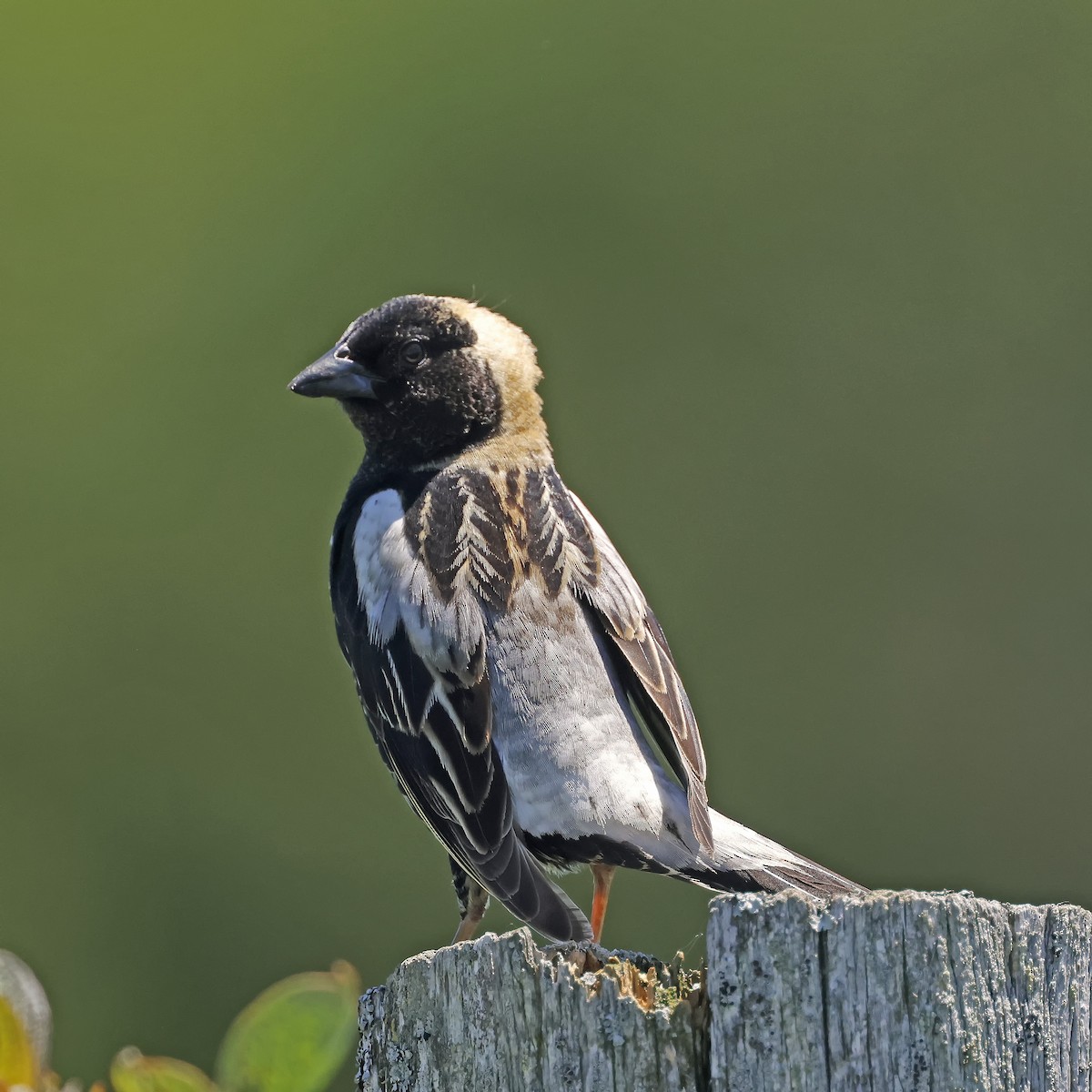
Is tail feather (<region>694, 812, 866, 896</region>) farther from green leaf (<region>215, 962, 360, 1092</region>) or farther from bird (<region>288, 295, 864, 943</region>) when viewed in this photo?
green leaf (<region>215, 962, 360, 1092</region>)

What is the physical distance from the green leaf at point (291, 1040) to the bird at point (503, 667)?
139 cm

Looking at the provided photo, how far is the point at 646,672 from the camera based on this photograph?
373 centimetres

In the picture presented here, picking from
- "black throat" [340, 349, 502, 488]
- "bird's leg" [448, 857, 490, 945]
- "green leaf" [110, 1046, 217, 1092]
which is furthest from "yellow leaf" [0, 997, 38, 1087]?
"black throat" [340, 349, 502, 488]

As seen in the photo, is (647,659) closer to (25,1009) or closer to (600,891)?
(600,891)

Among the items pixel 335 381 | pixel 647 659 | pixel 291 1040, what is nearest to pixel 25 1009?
pixel 291 1040

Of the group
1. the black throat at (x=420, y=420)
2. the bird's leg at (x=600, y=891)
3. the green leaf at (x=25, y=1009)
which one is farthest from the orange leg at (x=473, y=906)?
the green leaf at (x=25, y=1009)

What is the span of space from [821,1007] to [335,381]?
255 centimetres

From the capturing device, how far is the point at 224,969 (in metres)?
7.16

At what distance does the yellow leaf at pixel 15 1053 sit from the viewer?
167 cm

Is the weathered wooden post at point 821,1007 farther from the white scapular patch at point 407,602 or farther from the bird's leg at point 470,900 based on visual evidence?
the bird's leg at point 470,900

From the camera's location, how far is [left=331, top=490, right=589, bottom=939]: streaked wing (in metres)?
3.44

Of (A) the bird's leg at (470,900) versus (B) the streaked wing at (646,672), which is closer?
(B) the streaked wing at (646,672)

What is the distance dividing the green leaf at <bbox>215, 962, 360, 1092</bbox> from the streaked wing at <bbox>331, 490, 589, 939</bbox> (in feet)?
4.62

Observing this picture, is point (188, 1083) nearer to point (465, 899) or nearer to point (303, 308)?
point (465, 899)
